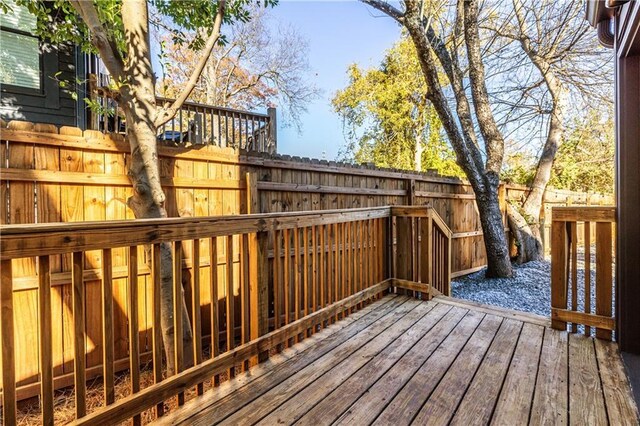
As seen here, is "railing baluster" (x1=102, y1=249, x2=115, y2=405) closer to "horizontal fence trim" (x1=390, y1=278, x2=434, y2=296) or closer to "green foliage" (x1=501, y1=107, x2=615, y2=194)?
"horizontal fence trim" (x1=390, y1=278, x2=434, y2=296)

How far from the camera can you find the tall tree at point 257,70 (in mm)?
11387

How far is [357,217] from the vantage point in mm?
3154

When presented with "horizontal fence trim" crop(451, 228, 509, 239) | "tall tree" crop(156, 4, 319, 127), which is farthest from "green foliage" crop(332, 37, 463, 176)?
"horizontal fence trim" crop(451, 228, 509, 239)

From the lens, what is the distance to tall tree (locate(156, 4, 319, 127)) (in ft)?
37.4

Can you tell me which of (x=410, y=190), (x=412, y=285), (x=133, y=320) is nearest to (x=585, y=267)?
(x=412, y=285)

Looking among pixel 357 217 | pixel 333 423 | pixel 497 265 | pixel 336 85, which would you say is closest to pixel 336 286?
pixel 357 217

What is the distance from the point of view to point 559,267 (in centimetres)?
274

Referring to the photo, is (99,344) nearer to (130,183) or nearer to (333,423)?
(130,183)

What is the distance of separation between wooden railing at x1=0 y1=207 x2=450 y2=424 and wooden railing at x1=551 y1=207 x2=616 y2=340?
1152 mm

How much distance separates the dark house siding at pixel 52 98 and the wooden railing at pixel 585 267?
5.99 metres

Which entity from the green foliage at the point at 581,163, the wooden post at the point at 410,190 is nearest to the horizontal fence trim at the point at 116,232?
the wooden post at the point at 410,190

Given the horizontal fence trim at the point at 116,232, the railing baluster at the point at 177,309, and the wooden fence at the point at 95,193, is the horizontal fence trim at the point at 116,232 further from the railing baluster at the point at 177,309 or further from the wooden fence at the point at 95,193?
the wooden fence at the point at 95,193

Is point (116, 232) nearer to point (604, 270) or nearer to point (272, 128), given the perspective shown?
point (604, 270)

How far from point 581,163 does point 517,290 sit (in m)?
7.95
